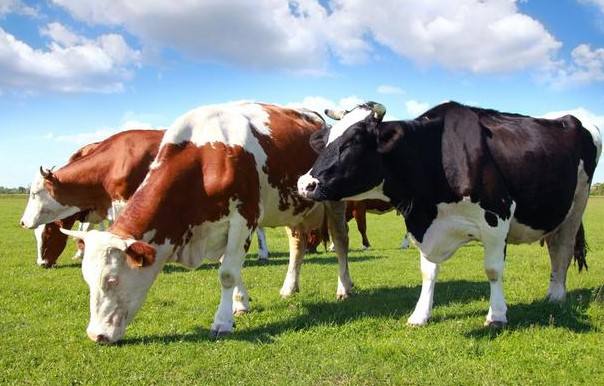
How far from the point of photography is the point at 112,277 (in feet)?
21.8

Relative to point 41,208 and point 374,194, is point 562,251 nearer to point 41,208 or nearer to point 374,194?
point 374,194

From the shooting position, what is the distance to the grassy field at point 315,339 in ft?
19.1

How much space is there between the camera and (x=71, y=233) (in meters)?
6.68

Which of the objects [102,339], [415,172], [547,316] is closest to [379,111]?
[415,172]

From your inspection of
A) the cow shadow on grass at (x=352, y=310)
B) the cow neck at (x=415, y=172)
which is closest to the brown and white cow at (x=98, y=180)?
the cow shadow on grass at (x=352, y=310)

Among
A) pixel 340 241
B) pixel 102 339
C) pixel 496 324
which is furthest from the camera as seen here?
pixel 340 241

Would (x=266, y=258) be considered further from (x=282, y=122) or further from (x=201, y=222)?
(x=201, y=222)

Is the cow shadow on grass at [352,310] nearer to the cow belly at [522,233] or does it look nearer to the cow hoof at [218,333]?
the cow hoof at [218,333]

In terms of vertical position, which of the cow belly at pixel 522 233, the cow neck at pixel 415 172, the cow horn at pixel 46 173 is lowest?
the cow belly at pixel 522 233

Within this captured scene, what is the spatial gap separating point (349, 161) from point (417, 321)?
225 centimetres

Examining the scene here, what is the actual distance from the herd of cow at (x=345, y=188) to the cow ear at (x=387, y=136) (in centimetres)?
1

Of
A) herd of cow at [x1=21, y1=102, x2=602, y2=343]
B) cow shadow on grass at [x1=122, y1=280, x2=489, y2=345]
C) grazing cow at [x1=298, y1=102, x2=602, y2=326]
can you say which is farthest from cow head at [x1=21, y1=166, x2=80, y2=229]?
grazing cow at [x1=298, y1=102, x2=602, y2=326]

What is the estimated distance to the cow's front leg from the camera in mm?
7379

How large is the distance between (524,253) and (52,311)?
1328 centimetres
